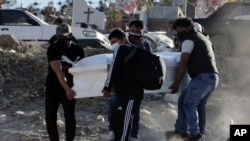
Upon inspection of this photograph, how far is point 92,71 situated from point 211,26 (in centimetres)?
888

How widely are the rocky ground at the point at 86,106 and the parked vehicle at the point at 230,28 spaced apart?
1594 mm

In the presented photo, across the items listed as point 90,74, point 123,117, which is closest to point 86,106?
point 90,74

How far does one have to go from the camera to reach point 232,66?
12.5 meters

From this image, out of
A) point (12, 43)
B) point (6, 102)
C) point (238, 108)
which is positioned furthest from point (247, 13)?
point (6, 102)

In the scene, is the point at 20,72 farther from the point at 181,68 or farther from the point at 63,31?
the point at 181,68

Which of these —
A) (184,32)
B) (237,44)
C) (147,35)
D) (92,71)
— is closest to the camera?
(92,71)

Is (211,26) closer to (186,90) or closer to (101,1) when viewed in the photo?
(186,90)

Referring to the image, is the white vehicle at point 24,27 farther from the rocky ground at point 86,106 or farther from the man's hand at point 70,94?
the man's hand at point 70,94

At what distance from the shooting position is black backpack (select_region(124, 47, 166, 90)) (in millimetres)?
5582

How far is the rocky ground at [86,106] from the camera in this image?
7.71m

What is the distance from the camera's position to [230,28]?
1440 cm

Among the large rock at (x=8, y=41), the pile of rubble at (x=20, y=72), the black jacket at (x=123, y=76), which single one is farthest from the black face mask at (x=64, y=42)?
the large rock at (x=8, y=41)

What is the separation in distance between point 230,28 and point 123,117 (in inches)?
368

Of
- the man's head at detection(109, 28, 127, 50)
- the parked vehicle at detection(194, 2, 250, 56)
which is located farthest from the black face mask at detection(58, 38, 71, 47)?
the parked vehicle at detection(194, 2, 250, 56)
